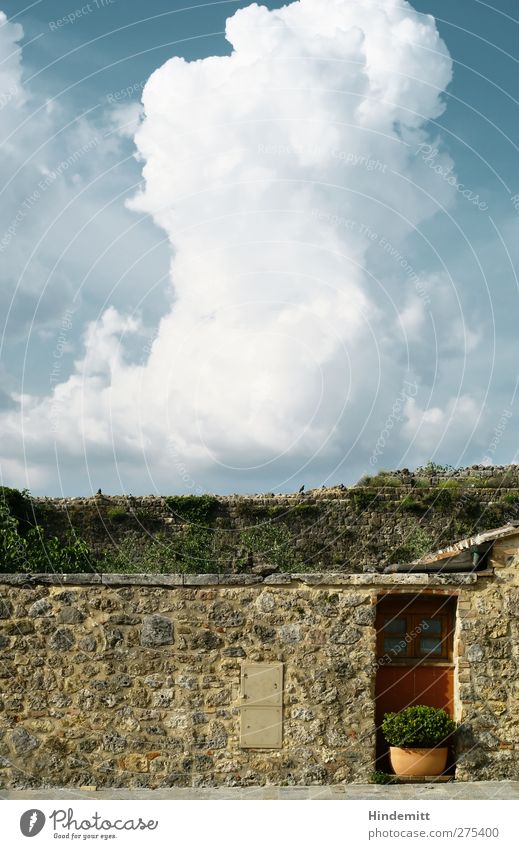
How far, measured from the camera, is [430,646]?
39.8 ft

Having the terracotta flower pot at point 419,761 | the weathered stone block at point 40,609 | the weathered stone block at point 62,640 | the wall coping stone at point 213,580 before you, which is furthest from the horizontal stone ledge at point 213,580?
the terracotta flower pot at point 419,761

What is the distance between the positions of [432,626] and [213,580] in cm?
304

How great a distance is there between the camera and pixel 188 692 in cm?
1118

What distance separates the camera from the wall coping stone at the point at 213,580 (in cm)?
1132

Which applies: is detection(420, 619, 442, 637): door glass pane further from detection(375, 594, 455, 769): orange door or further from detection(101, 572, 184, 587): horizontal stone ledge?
detection(101, 572, 184, 587): horizontal stone ledge

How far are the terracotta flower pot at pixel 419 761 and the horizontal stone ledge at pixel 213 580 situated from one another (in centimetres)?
203

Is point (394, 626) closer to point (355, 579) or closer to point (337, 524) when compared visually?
point (355, 579)

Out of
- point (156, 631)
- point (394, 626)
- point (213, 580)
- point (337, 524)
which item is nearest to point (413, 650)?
point (394, 626)

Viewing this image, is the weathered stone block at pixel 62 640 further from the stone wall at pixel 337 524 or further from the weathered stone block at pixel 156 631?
the stone wall at pixel 337 524

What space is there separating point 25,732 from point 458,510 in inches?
737

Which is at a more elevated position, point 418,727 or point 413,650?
point 413,650

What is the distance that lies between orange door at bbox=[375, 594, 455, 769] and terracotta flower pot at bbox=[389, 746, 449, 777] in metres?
0.67

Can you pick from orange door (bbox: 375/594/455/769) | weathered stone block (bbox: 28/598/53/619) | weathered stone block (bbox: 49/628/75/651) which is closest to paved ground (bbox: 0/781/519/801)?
orange door (bbox: 375/594/455/769)

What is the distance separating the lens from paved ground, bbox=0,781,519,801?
10.6m
